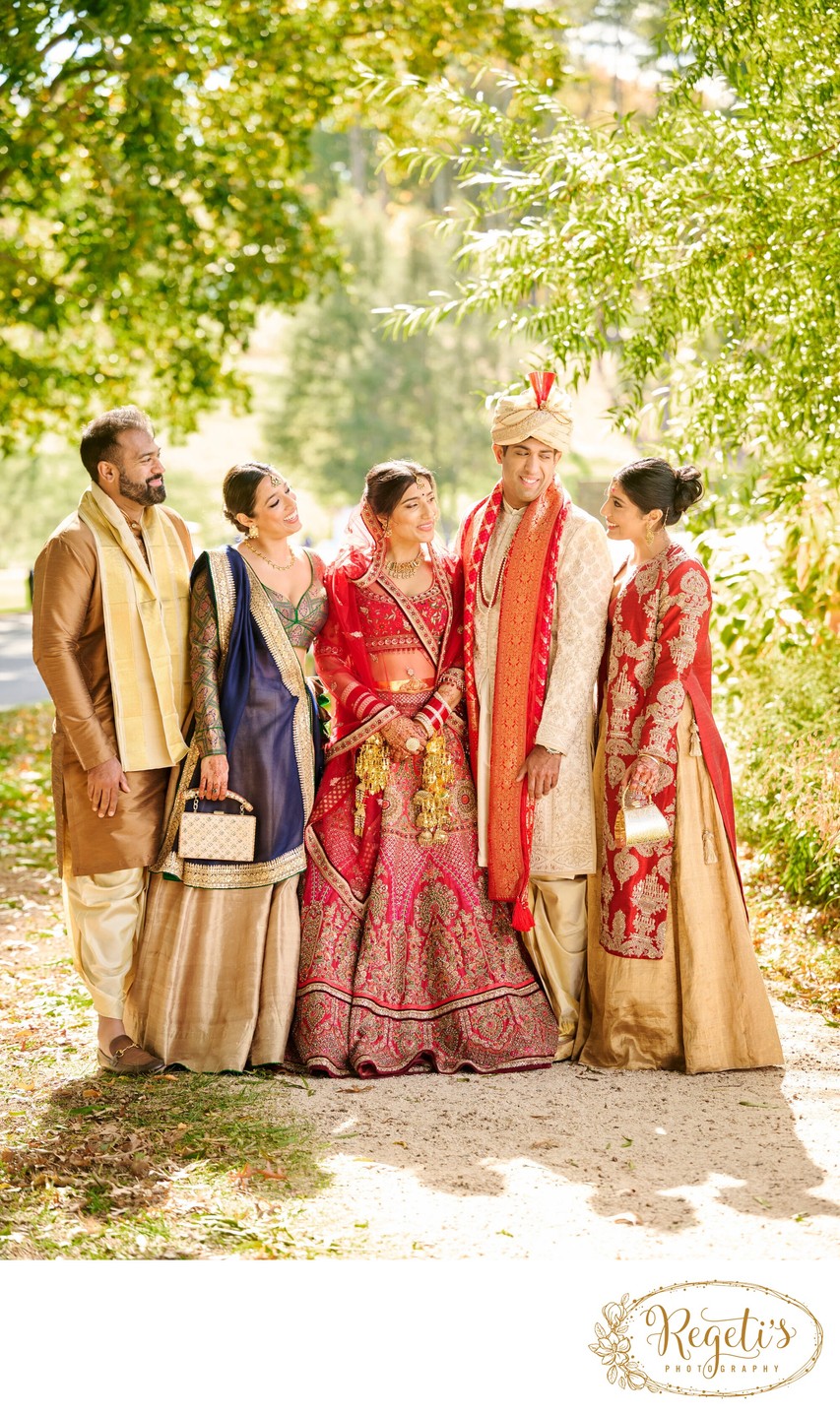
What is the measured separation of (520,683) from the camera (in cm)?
405

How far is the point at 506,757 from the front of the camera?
406 cm

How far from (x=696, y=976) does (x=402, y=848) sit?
94cm

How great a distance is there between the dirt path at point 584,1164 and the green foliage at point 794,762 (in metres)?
1.42

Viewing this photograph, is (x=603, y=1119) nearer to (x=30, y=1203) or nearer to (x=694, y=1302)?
(x=694, y=1302)

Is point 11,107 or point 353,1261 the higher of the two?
point 11,107

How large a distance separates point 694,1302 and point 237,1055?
1647mm

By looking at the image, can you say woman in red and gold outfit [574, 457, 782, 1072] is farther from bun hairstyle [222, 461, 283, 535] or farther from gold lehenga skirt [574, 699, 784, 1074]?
bun hairstyle [222, 461, 283, 535]

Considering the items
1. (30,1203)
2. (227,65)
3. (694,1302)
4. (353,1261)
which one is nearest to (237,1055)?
(30,1203)

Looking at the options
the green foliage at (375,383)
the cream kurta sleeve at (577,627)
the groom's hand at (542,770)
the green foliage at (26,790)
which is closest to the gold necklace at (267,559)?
the cream kurta sleeve at (577,627)

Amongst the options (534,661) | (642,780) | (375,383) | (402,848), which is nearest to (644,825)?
(642,780)

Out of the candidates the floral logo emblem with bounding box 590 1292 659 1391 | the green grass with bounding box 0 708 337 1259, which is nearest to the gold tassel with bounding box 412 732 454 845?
the green grass with bounding box 0 708 337 1259

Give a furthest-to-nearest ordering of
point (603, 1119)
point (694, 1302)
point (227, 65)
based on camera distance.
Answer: point (227, 65) → point (603, 1119) → point (694, 1302)

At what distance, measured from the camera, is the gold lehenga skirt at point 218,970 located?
4.00 meters

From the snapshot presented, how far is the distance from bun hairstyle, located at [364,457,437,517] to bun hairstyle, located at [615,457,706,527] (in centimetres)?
59
